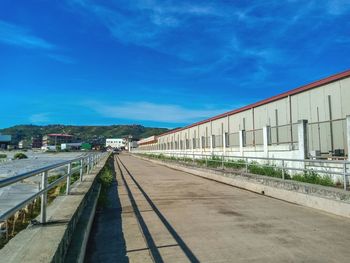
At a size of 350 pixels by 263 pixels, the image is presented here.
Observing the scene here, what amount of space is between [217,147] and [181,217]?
22.5 metres

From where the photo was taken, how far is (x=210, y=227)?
8.41 m

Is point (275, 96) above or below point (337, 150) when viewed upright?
above

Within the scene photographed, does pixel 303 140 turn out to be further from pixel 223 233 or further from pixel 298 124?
Result: pixel 223 233

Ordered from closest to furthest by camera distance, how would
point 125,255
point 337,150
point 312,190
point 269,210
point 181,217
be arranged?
point 125,255 < point 181,217 < point 269,210 < point 312,190 < point 337,150

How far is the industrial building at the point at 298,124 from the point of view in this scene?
1645cm

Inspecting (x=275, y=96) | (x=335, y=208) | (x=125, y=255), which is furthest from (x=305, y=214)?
(x=275, y=96)

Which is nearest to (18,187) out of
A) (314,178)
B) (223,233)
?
(223,233)

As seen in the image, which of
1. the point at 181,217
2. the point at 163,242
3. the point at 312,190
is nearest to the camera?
the point at 163,242

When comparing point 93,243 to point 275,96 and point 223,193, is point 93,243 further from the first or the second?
point 275,96

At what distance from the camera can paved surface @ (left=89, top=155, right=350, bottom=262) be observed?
6287 millimetres

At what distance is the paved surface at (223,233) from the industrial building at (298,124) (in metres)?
5.40

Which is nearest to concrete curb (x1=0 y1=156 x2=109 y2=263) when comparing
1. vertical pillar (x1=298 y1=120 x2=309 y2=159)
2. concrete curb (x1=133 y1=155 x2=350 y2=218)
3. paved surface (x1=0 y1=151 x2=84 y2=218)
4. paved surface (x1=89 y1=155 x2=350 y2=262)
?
paved surface (x1=0 y1=151 x2=84 y2=218)

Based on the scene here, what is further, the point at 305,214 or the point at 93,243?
the point at 305,214

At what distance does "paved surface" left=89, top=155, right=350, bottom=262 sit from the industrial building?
5.40m
